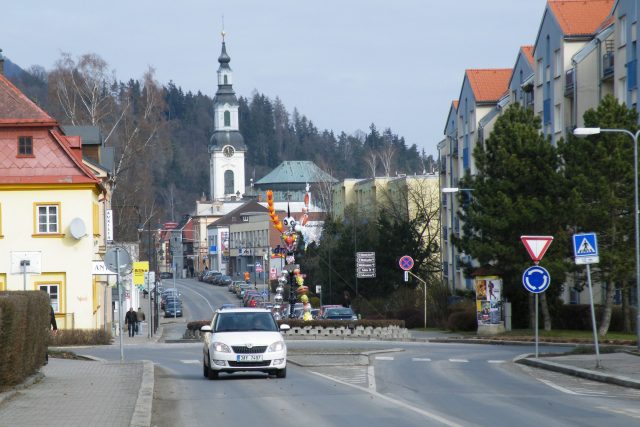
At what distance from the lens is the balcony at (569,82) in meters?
57.0

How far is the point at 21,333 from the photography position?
18.7 m

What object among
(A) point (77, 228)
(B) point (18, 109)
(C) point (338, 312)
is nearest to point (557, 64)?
(C) point (338, 312)

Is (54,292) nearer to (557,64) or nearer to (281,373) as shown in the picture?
(281,373)

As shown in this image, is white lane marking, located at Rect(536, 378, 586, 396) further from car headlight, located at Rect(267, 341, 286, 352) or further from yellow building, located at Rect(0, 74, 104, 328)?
yellow building, located at Rect(0, 74, 104, 328)

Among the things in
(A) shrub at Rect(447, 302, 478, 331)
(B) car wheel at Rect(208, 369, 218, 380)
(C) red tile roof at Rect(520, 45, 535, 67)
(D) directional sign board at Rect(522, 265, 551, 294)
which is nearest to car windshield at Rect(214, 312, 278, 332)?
(B) car wheel at Rect(208, 369, 218, 380)

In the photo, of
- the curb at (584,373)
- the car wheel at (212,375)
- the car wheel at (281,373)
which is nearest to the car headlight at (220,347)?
the car wheel at (212,375)

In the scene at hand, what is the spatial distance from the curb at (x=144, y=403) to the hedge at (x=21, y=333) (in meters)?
2.01

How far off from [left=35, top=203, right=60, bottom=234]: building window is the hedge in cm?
2624

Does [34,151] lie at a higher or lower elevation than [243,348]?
higher

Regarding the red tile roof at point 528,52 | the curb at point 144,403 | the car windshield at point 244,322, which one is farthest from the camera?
the red tile roof at point 528,52

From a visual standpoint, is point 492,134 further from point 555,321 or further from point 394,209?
point 394,209

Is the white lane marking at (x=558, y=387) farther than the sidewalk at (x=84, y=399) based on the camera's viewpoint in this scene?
Yes

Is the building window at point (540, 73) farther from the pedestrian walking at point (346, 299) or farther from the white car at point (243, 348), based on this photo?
the white car at point (243, 348)

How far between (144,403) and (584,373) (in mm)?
10293
